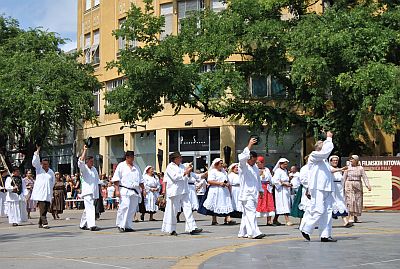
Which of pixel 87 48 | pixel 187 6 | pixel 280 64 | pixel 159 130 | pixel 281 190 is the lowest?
pixel 281 190

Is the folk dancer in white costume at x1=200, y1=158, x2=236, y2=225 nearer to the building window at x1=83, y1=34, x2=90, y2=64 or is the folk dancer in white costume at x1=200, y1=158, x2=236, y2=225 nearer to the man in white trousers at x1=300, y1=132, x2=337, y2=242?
the man in white trousers at x1=300, y1=132, x2=337, y2=242

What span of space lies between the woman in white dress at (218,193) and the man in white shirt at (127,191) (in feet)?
8.73

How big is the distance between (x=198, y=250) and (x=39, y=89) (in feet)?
101

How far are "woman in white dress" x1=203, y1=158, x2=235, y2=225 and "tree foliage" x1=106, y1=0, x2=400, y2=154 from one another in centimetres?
1061

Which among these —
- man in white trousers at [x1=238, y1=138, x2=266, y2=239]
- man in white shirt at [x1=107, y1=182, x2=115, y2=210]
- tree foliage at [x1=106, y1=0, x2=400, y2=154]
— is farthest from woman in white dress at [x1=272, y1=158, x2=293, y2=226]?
man in white shirt at [x1=107, y1=182, x2=115, y2=210]

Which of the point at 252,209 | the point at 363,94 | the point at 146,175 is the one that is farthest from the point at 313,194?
the point at 363,94

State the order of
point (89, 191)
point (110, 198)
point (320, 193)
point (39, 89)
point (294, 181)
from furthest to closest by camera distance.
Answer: point (39, 89) → point (110, 198) → point (294, 181) → point (89, 191) → point (320, 193)

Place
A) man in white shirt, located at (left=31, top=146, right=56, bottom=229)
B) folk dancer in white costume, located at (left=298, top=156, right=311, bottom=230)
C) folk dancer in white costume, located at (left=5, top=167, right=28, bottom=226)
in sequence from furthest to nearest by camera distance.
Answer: folk dancer in white costume, located at (left=5, top=167, right=28, bottom=226) → man in white shirt, located at (left=31, top=146, right=56, bottom=229) → folk dancer in white costume, located at (left=298, top=156, right=311, bottom=230)

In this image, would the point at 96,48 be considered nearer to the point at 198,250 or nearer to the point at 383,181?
the point at 383,181

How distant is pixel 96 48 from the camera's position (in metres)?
51.1

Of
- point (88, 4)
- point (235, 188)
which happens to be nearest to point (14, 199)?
point (235, 188)

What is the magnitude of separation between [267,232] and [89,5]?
38342 millimetres

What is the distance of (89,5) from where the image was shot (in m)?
53.1

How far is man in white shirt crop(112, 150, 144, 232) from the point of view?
18422 millimetres
